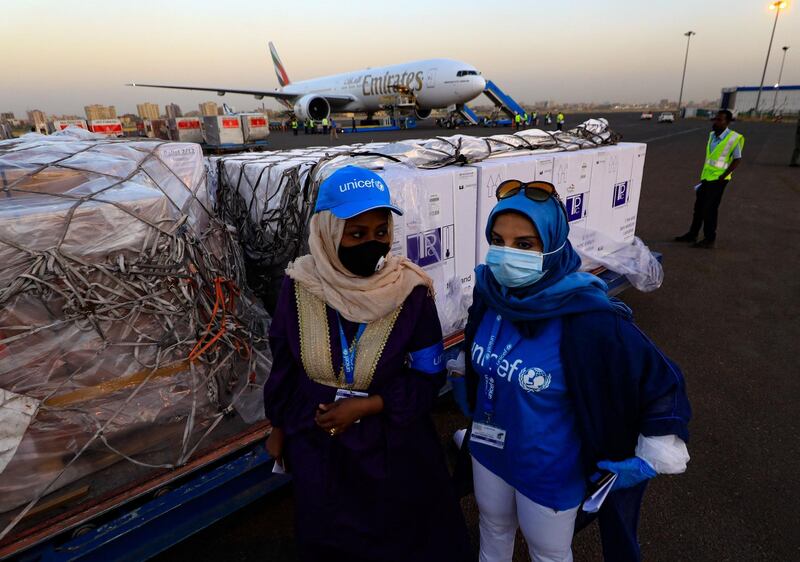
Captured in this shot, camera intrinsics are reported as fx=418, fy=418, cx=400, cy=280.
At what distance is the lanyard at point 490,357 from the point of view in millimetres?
1553

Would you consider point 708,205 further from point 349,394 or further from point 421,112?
point 421,112

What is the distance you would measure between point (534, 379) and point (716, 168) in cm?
715

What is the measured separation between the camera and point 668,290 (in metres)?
5.58

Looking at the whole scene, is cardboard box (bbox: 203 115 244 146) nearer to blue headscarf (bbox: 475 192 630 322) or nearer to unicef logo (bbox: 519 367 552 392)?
blue headscarf (bbox: 475 192 630 322)

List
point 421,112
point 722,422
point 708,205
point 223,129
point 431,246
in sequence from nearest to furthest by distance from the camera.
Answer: point 431,246 → point 722,422 → point 708,205 → point 223,129 → point 421,112

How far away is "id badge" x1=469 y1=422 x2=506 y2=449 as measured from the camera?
167 centimetres

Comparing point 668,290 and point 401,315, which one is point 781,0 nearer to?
point 668,290

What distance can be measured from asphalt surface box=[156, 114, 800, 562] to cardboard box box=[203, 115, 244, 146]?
15186 mm

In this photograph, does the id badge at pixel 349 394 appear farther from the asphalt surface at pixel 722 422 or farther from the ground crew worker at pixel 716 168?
the ground crew worker at pixel 716 168

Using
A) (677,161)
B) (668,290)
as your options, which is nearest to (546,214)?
(668,290)

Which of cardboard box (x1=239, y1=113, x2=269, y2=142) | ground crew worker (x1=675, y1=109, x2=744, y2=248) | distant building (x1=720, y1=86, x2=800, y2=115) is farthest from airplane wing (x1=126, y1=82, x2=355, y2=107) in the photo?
distant building (x1=720, y1=86, x2=800, y2=115)

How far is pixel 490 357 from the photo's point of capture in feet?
5.33

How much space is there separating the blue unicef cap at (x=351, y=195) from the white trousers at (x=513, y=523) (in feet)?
4.02

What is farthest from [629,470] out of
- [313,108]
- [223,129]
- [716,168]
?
[313,108]
